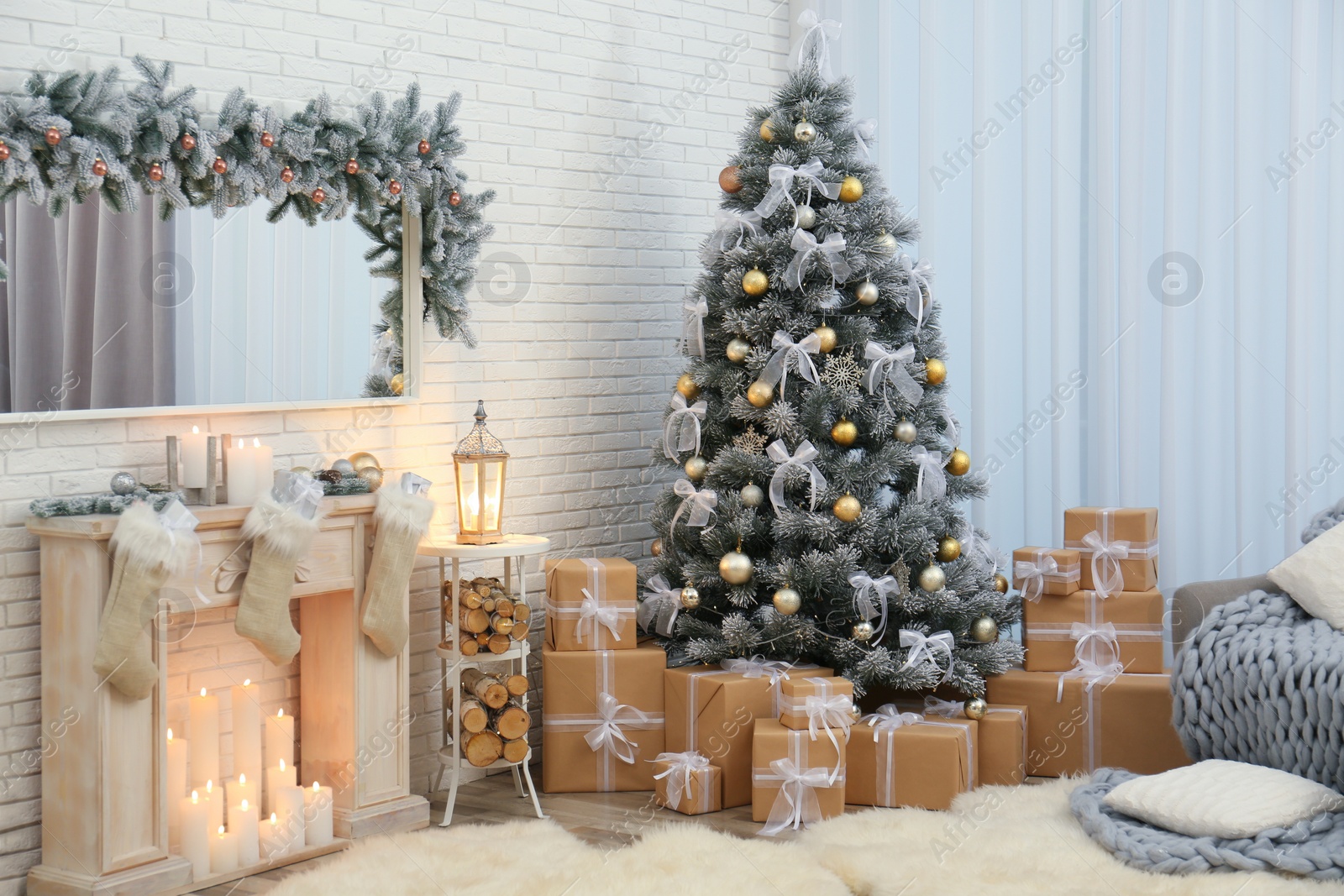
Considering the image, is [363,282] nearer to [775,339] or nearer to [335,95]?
[335,95]

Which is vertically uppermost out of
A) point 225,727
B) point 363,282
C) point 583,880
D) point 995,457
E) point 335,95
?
point 335,95

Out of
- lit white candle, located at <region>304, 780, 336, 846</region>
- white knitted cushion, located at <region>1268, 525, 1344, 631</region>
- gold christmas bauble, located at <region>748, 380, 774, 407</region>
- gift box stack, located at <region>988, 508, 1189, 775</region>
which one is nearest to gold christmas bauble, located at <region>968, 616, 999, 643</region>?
gift box stack, located at <region>988, 508, 1189, 775</region>

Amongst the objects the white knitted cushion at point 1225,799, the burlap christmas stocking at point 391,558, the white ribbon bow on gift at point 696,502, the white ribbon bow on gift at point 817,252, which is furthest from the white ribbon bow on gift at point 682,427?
the white knitted cushion at point 1225,799

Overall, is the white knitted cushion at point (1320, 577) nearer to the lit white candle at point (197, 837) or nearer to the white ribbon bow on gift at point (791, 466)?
the white ribbon bow on gift at point (791, 466)

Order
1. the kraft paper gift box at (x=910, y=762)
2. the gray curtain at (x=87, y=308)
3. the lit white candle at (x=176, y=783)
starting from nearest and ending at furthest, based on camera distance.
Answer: the gray curtain at (x=87, y=308) → the lit white candle at (x=176, y=783) → the kraft paper gift box at (x=910, y=762)

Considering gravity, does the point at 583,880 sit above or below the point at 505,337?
below

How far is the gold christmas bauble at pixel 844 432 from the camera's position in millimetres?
3424

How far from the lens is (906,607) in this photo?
3.38 meters

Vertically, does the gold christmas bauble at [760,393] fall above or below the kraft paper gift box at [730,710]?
above

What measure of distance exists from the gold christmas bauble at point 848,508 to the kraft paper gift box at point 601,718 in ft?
2.14

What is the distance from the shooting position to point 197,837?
285cm

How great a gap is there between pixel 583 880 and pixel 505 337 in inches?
67.2

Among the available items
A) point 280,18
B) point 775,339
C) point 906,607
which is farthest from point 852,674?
point 280,18

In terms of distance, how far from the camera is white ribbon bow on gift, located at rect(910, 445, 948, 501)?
3.44 m
